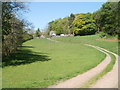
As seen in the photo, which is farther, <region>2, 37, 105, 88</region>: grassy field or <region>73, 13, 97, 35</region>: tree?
<region>73, 13, 97, 35</region>: tree

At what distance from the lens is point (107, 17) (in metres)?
51.0

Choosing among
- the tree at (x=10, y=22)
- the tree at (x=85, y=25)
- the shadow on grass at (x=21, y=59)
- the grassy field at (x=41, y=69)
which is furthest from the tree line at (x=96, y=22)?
the tree at (x=10, y=22)

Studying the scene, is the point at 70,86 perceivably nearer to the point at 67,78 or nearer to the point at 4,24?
the point at 67,78

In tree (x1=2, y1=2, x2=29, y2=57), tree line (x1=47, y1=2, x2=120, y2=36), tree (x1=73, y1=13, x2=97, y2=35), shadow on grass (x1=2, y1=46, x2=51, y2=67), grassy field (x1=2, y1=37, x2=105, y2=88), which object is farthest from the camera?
tree (x1=73, y1=13, x2=97, y2=35)

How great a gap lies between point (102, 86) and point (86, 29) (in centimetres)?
6532

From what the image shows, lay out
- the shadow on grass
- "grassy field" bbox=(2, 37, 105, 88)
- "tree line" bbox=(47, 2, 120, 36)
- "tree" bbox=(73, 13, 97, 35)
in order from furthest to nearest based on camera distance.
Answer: "tree" bbox=(73, 13, 97, 35)
"tree line" bbox=(47, 2, 120, 36)
the shadow on grass
"grassy field" bbox=(2, 37, 105, 88)

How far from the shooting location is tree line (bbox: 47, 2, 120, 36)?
144 ft

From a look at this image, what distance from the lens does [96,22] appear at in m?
77.6

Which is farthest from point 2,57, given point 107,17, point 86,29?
point 86,29

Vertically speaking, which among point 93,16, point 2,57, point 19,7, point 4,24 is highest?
point 93,16

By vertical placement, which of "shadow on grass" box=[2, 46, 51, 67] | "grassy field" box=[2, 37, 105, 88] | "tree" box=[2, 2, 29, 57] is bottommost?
"shadow on grass" box=[2, 46, 51, 67]

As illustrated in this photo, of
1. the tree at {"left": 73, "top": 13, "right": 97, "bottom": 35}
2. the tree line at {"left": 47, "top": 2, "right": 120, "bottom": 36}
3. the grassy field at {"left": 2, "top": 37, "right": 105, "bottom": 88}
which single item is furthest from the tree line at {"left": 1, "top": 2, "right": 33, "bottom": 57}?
the tree at {"left": 73, "top": 13, "right": 97, "bottom": 35}

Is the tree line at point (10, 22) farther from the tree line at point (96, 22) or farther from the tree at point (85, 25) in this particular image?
the tree at point (85, 25)

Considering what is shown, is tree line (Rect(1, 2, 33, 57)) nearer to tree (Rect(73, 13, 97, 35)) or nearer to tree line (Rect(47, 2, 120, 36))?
tree line (Rect(47, 2, 120, 36))
